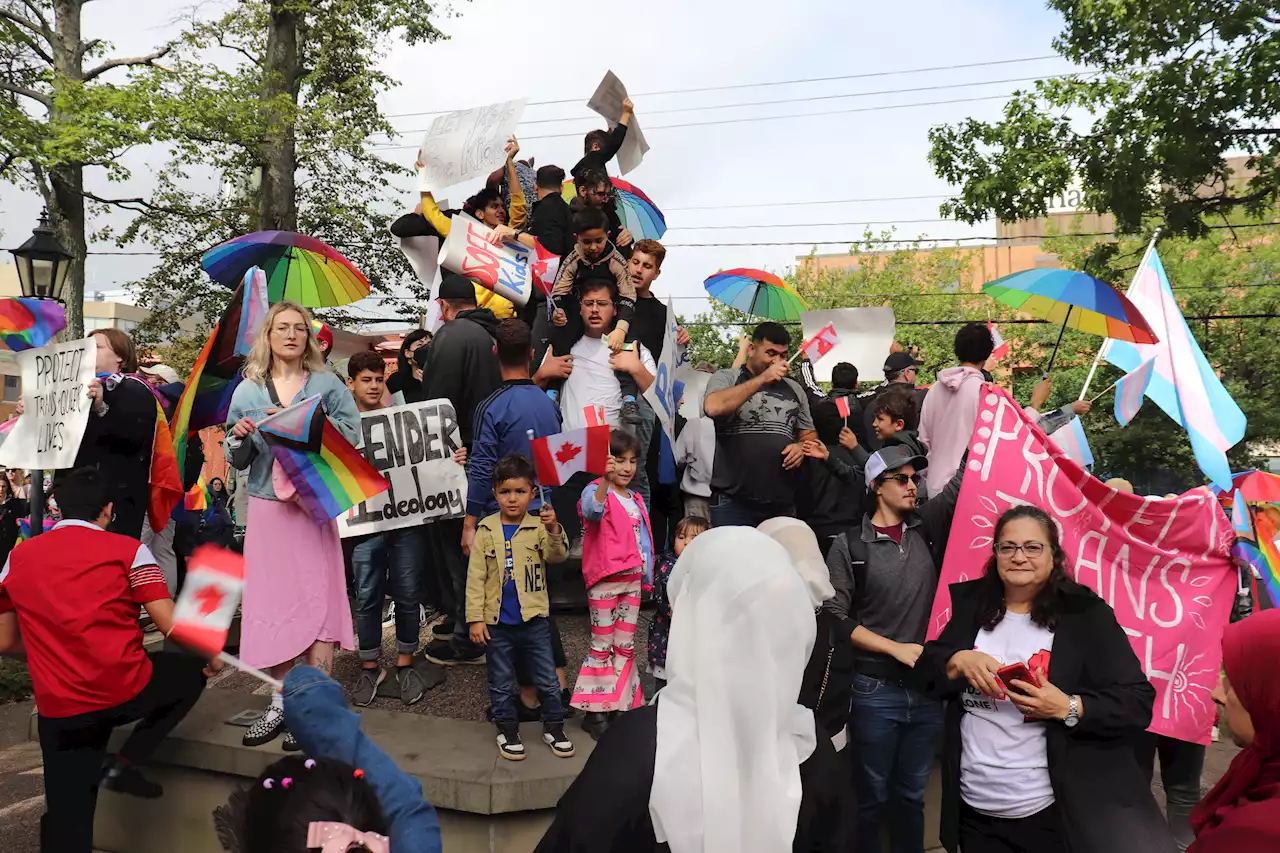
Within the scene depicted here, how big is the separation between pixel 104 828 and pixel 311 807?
3876mm

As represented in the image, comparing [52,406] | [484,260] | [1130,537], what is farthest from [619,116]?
[1130,537]

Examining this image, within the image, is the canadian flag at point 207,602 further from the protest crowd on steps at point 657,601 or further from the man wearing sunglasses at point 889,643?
the man wearing sunglasses at point 889,643

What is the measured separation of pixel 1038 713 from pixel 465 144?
17.1 ft

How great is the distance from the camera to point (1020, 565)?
12.0 feet

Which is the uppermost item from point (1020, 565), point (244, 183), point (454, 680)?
point (244, 183)

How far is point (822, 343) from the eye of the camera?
817 centimetres

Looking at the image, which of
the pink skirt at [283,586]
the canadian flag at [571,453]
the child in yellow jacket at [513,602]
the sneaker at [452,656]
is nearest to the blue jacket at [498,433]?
the canadian flag at [571,453]

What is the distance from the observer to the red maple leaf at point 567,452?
16.3 feet

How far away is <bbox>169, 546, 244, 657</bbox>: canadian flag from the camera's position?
317 cm

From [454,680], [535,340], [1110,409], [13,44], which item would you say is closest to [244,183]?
[13,44]

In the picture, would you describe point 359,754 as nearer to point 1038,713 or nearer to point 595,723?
point 1038,713

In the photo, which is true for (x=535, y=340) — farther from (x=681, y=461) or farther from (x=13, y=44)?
(x=13, y=44)

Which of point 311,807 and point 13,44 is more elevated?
point 13,44

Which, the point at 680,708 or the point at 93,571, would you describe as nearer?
the point at 680,708
